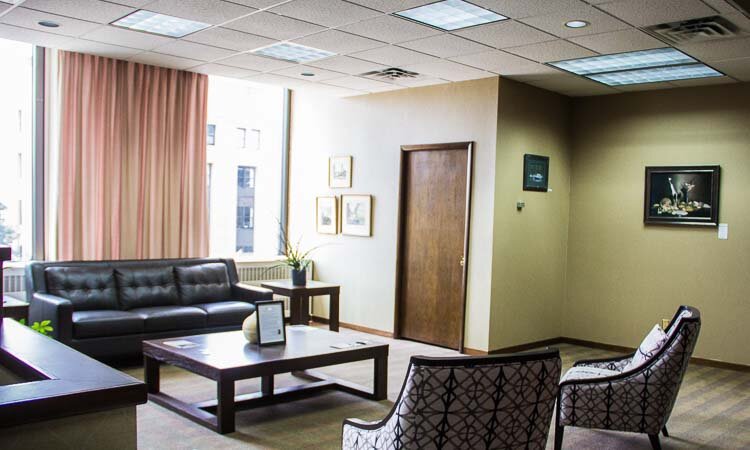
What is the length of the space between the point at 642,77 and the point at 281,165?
4.14 meters

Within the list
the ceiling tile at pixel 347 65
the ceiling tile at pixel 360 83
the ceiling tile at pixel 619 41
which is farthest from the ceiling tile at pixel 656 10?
the ceiling tile at pixel 360 83

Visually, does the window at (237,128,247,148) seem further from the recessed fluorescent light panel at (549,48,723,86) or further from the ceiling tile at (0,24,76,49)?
the recessed fluorescent light panel at (549,48,723,86)

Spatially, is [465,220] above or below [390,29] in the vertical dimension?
below

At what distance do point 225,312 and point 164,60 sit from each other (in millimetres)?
2379

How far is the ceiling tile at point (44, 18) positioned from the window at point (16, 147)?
1.02 meters

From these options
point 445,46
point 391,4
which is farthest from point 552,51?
point 391,4

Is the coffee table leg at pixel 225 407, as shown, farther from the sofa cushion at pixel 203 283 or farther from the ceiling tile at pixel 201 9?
the sofa cushion at pixel 203 283

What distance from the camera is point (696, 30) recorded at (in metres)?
4.57

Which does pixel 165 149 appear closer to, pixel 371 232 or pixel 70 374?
pixel 371 232

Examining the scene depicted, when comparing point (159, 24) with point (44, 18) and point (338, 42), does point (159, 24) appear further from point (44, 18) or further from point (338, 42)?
point (338, 42)

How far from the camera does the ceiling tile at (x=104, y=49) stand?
5.77 metres

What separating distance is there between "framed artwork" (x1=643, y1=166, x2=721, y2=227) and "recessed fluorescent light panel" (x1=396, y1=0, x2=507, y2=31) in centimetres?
305

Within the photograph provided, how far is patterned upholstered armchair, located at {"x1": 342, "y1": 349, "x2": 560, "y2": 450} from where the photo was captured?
8.29ft

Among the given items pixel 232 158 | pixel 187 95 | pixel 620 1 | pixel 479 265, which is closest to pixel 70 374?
pixel 620 1
